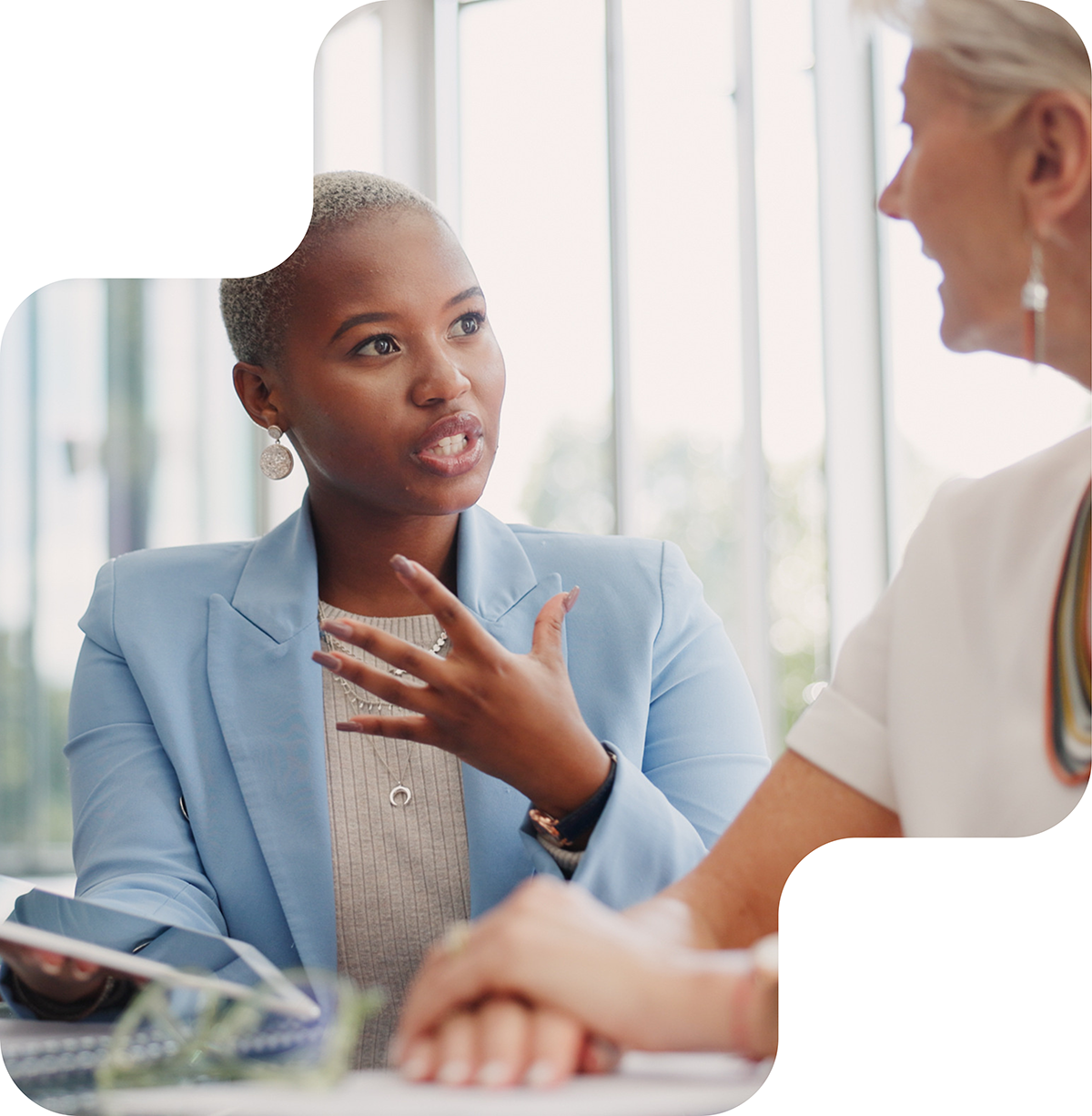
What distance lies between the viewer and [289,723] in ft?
2.81

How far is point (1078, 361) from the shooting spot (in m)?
0.71

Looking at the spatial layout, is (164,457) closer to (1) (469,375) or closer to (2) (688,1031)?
(1) (469,375)

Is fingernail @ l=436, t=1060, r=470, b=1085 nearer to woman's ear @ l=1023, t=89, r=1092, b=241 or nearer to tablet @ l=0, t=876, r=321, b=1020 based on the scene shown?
tablet @ l=0, t=876, r=321, b=1020

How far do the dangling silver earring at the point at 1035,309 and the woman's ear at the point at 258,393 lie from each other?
530mm

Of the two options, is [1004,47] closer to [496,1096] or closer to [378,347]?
[378,347]

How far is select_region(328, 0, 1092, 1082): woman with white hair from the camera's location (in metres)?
0.66

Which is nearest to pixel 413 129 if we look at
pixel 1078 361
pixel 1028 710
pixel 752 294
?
pixel 752 294

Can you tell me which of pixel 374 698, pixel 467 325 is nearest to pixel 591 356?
pixel 467 325

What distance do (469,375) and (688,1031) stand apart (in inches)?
18.2

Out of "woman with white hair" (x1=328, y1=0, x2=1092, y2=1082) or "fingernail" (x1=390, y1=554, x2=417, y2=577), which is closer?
"woman with white hair" (x1=328, y1=0, x2=1092, y2=1082)

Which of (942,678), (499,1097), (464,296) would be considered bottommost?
(499,1097)

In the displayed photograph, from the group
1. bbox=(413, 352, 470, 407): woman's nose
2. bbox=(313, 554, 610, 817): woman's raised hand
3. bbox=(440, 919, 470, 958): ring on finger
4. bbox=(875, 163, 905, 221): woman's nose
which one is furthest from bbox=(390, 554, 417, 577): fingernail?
bbox=(875, 163, 905, 221): woman's nose

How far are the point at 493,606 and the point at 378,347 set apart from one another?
0.70ft

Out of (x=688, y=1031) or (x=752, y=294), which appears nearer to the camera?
(x=688, y=1031)
